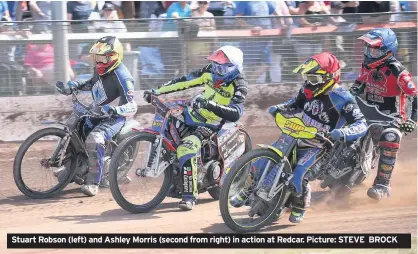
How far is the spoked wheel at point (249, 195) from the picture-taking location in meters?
8.29

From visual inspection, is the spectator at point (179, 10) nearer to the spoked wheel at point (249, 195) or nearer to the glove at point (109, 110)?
the glove at point (109, 110)

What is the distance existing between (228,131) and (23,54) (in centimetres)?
423

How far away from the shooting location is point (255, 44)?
13.5 m

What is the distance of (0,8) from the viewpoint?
1300 centimetres

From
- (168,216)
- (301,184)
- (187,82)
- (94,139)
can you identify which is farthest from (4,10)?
(301,184)

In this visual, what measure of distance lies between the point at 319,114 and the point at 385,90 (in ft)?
5.28

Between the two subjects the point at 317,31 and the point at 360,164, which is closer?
the point at 360,164

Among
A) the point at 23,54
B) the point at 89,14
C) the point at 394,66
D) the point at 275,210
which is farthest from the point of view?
the point at 89,14

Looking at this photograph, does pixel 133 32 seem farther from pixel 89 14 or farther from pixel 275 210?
pixel 275 210

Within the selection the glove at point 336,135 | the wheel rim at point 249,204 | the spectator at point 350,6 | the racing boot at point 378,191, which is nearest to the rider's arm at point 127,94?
the wheel rim at point 249,204

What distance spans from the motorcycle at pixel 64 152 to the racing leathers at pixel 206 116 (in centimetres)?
97

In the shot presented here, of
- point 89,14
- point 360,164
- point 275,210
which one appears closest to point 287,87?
point 89,14

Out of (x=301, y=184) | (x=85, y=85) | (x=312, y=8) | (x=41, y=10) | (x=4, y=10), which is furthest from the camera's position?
(x=312, y=8)

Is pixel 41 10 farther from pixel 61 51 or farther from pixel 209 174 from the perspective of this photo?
pixel 209 174
